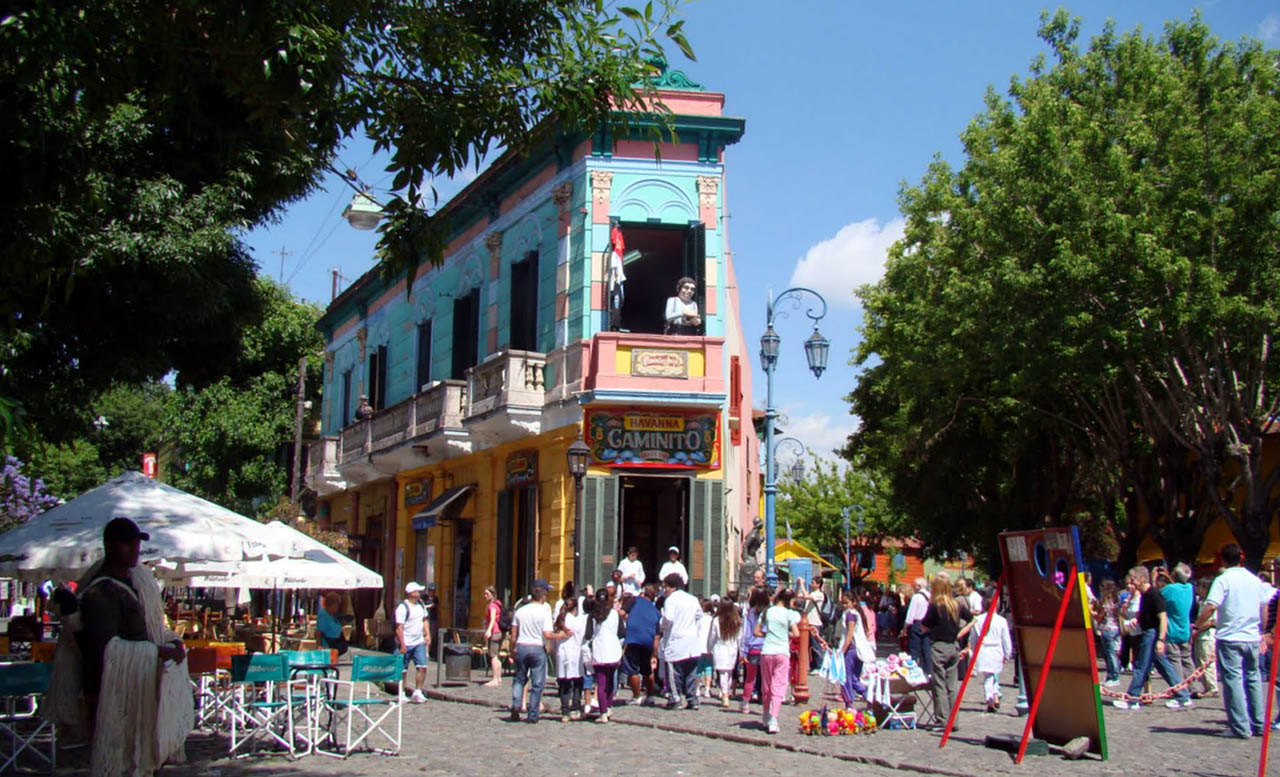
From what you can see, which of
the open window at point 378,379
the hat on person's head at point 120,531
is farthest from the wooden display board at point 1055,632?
the open window at point 378,379

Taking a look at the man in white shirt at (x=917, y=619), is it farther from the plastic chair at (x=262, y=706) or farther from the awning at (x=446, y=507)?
the awning at (x=446, y=507)

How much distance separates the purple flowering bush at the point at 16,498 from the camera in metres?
38.3

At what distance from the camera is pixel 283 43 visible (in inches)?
271

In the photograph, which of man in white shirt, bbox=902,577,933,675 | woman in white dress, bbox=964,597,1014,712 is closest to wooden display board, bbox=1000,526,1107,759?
woman in white dress, bbox=964,597,1014,712

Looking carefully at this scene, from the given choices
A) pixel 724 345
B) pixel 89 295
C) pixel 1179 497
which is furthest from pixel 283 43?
pixel 1179 497

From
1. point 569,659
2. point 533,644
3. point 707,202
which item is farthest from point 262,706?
point 707,202

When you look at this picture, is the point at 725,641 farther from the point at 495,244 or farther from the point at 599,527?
the point at 495,244

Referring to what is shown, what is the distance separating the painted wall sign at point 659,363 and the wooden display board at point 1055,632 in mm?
9488

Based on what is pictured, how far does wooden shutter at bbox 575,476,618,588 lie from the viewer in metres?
20.3

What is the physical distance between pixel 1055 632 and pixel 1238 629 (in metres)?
2.49

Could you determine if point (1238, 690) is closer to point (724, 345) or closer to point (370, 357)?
point (724, 345)

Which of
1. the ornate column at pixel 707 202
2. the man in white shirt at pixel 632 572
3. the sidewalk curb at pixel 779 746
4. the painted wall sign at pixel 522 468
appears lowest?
the sidewalk curb at pixel 779 746

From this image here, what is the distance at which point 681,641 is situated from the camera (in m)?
15.4

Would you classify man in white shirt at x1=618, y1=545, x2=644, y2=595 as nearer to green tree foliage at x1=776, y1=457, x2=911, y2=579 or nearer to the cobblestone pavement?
the cobblestone pavement
